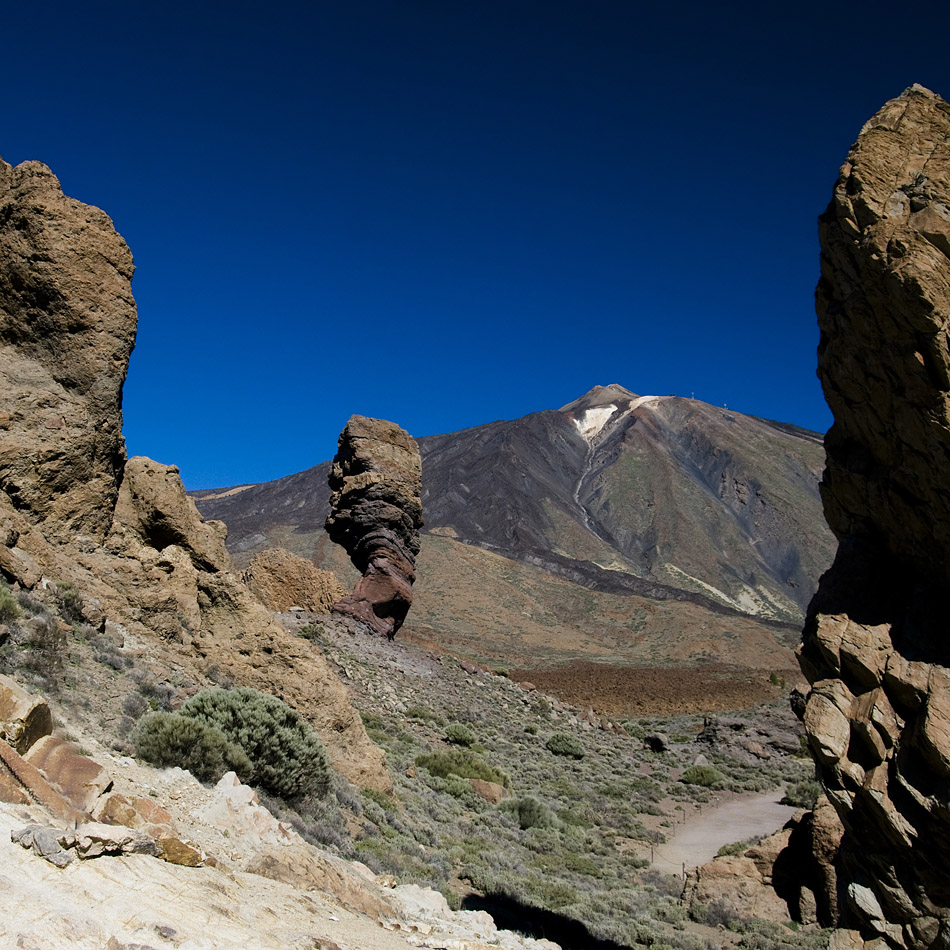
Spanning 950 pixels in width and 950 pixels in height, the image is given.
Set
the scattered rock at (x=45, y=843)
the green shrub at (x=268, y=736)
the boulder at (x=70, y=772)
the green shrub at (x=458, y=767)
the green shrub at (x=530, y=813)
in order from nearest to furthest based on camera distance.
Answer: the scattered rock at (x=45, y=843) < the boulder at (x=70, y=772) < the green shrub at (x=268, y=736) < the green shrub at (x=530, y=813) < the green shrub at (x=458, y=767)

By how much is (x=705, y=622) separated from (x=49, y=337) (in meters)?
67.9

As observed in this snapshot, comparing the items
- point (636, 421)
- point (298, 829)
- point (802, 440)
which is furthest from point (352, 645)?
point (802, 440)

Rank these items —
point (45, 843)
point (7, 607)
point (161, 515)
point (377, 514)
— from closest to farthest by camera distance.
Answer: point (45, 843) → point (7, 607) → point (161, 515) → point (377, 514)

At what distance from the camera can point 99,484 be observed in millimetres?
11094

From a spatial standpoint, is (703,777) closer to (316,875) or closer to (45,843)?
(316,875)

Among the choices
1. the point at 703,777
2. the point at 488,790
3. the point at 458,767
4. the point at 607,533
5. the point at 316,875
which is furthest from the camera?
the point at 607,533

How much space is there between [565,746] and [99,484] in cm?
1725

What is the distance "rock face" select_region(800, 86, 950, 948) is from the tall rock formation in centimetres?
761

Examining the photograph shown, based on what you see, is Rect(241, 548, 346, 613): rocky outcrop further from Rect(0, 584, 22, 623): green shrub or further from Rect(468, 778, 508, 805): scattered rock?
Rect(0, 584, 22, 623): green shrub

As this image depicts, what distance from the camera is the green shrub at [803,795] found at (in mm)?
18906

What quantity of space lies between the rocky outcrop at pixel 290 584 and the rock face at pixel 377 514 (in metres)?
0.93

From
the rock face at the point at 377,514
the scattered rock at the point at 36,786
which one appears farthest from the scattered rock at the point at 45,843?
the rock face at the point at 377,514

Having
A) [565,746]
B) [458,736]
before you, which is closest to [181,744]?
[458,736]

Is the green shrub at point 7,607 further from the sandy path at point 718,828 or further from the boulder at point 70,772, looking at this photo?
the sandy path at point 718,828
